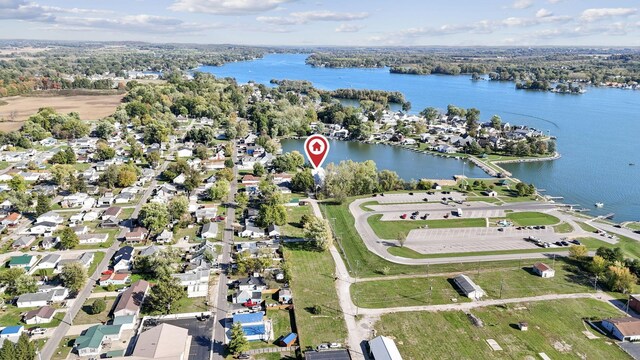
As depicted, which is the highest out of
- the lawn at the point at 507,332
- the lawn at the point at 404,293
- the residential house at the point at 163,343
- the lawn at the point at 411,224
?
the lawn at the point at 411,224

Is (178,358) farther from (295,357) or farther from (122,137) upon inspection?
(122,137)

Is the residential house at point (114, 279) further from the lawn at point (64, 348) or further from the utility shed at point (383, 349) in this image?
the utility shed at point (383, 349)

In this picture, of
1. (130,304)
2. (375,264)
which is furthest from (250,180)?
(130,304)

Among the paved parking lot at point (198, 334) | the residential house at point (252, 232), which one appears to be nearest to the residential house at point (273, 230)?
the residential house at point (252, 232)

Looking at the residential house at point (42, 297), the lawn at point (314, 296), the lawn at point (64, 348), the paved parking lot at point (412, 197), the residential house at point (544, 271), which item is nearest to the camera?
the lawn at point (64, 348)

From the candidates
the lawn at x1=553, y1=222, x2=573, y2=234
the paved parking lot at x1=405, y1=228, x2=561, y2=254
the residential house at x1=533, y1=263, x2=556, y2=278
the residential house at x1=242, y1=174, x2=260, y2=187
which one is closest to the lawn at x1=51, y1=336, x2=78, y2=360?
the paved parking lot at x1=405, y1=228, x2=561, y2=254

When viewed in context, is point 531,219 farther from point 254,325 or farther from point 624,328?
point 254,325

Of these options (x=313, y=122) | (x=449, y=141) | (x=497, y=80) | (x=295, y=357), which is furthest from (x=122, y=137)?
(x=497, y=80)
